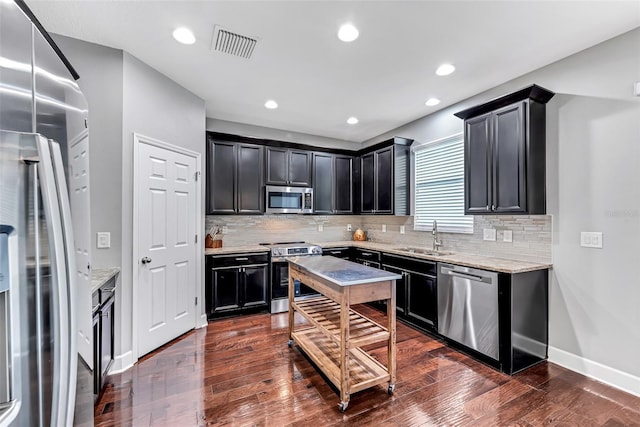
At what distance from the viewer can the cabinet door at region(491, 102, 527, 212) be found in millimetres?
2648

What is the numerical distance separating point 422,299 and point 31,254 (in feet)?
11.2

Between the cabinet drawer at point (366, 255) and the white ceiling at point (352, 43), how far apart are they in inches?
85.4

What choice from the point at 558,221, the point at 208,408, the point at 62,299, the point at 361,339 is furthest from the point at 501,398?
the point at 62,299

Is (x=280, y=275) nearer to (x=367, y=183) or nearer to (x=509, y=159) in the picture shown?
(x=367, y=183)

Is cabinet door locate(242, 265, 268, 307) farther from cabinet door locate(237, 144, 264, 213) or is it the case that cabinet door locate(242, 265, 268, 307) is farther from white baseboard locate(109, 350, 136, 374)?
white baseboard locate(109, 350, 136, 374)

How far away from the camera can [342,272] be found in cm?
241

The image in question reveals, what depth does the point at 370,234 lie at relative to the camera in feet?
17.8

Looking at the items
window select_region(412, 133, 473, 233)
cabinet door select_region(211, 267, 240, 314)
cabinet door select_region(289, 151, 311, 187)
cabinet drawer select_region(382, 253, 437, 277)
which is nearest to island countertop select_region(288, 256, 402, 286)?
cabinet drawer select_region(382, 253, 437, 277)

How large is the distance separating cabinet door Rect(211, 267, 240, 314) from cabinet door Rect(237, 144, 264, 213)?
94 centimetres

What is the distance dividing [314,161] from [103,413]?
3944 millimetres

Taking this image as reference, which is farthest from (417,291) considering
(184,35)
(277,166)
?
(184,35)

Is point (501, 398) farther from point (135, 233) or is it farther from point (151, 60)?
point (151, 60)

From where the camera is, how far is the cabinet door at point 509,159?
265 centimetres

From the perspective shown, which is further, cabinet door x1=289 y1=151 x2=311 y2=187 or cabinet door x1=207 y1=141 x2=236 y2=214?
cabinet door x1=289 y1=151 x2=311 y2=187
